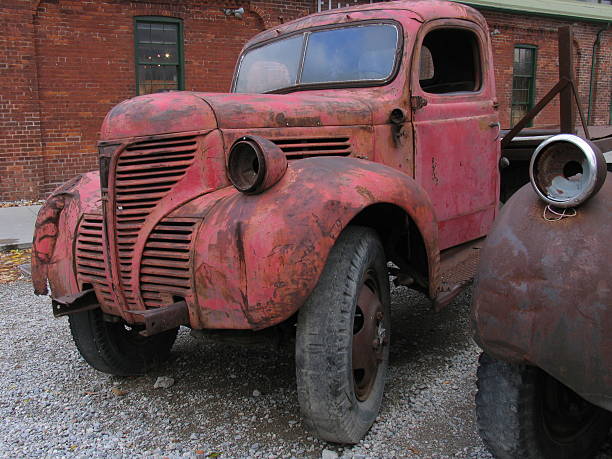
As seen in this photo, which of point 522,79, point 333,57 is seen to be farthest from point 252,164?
point 522,79

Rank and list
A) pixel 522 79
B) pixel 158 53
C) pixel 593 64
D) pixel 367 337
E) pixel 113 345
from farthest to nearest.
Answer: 1. pixel 593 64
2. pixel 522 79
3. pixel 158 53
4. pixel 113 345
5. pixel 367 337

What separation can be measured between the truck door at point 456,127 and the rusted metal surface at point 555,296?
5.32 ft

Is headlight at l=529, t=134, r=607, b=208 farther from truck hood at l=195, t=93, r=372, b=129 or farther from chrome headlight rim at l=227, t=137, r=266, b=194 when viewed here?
truck hood at l=195, t=93, r=372, b=129

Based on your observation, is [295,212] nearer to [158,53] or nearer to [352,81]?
[352,81]

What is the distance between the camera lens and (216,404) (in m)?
3.29

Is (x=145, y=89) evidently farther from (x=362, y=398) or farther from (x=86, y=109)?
(x=362, y=398)

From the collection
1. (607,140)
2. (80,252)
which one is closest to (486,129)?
(607,140)

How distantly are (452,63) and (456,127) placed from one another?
2.23 ft

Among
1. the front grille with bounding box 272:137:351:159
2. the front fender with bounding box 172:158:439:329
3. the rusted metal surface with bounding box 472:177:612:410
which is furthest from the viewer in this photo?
the front grille with bounding box 272:137:351:159

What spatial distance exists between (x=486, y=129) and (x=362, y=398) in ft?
7.05

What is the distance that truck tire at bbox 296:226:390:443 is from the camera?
2555mm

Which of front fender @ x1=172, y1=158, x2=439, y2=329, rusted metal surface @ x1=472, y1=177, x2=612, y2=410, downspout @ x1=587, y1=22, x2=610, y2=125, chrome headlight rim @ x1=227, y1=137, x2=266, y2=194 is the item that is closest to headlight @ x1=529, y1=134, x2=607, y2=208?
rusted metal surface @ x1=472, y1=177, x2=612, y2=410

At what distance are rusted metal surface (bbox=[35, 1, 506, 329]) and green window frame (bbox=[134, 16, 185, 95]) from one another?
8.68 meters

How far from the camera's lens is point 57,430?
3.06 meters
